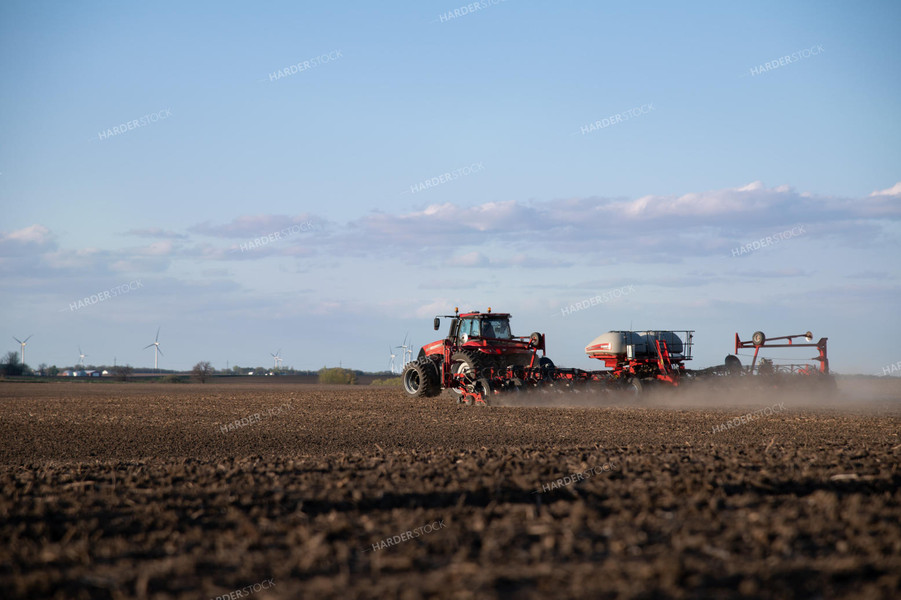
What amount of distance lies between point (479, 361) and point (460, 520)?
16.3 m

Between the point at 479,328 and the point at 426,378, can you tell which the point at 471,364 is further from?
the point at 426,378

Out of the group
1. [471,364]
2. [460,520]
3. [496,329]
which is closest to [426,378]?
[471,364]

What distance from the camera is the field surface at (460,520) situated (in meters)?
4.71

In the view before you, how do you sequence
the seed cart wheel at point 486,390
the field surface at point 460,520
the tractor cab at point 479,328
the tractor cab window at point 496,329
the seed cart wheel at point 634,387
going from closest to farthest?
the field surface at point 460,520 < the seed cart wheel at point 486,390 < the seed cart wheel at point 634,387 < the tractor cab at point 479,328 < the tractor cab window at point 496,329

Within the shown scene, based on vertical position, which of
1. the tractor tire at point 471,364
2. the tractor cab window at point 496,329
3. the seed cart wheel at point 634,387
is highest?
the tractor cab window at point 496,329

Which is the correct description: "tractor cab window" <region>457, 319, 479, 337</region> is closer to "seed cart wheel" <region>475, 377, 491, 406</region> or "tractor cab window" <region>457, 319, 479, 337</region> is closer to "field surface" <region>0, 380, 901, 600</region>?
"seed cart wheel" <region>475, 377, 491, 406</region>

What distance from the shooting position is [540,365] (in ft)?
78.9

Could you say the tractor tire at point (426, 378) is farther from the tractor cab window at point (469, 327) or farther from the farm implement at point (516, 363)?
the tractor cab window at point (469, 327)

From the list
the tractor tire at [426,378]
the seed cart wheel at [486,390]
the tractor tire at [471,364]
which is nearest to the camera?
the seed cart wheel at [486,390]

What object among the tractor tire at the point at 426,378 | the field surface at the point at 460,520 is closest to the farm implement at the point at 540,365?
the tractor tire at the point at 426,378

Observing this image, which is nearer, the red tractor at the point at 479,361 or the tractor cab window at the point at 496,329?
the red tractor at the point at 479,361

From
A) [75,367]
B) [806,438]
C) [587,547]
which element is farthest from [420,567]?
[75,367]

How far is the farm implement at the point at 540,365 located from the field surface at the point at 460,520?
8.67 meters

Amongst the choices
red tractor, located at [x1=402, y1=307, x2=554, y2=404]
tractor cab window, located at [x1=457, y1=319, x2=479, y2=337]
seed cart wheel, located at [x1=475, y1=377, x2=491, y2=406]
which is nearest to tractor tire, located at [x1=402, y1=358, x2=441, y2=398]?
red tractor, located at [x1=402, y1=307, x2=554, y2=404]
